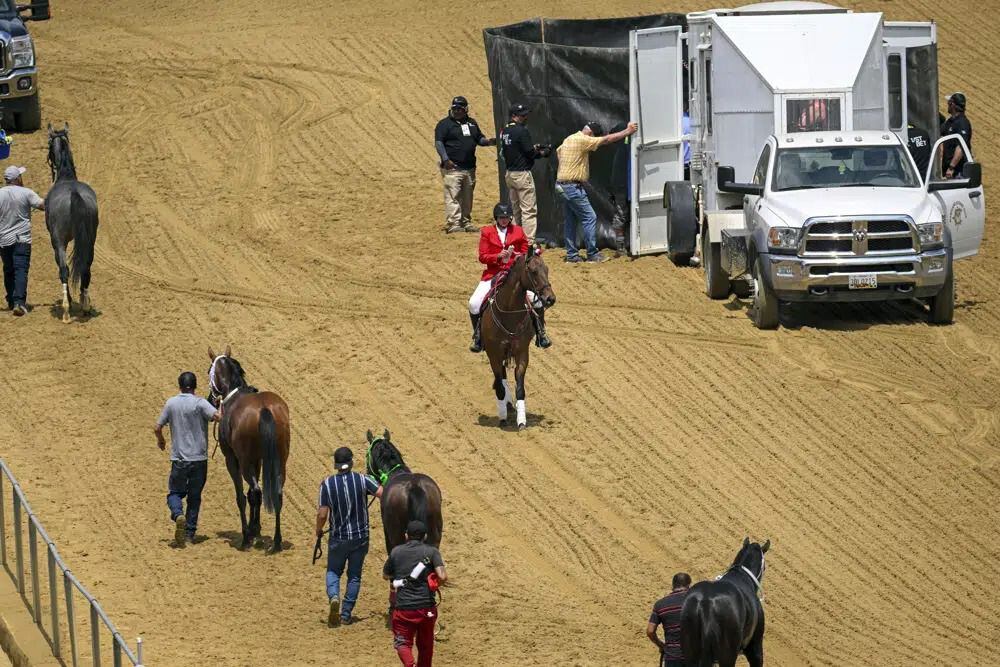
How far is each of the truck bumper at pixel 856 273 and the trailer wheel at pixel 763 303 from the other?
23 centimetres

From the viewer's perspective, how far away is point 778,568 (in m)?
15.3

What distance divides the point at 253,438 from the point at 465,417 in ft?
13.7

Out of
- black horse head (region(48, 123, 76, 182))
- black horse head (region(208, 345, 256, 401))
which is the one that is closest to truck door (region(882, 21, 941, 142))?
black horse head (region(48, 123, 76, 182))

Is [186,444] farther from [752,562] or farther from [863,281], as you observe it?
[863,281]

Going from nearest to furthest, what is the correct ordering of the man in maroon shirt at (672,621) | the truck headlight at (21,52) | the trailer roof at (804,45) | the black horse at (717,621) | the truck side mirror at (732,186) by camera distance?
the black horse at (717,621), the man in maroon shirt at (672,621), the truck side mirror at (732,186), the trailer roof at (804,45), the truck headlight at (21,52)

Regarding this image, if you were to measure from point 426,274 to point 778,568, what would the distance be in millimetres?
9384

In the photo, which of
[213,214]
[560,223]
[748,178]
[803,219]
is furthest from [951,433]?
[213,214]

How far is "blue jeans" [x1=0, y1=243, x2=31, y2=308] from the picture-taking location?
21.8 metres

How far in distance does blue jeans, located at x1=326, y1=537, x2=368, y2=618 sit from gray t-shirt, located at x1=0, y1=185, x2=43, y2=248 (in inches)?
377

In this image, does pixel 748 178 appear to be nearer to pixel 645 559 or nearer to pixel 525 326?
pixel 525 326

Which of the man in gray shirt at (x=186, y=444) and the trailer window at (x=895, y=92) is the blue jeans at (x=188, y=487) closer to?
the man in gray shirt at (x=186, y=444)

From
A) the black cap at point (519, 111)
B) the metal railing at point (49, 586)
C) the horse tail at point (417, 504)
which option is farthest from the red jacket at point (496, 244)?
the metal railing at point (49, 586)

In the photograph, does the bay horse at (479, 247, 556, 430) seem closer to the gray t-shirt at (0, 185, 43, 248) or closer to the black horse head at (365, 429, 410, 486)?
the black horse head at (365, 429, 410, 486)

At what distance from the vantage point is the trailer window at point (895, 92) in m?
22.8
